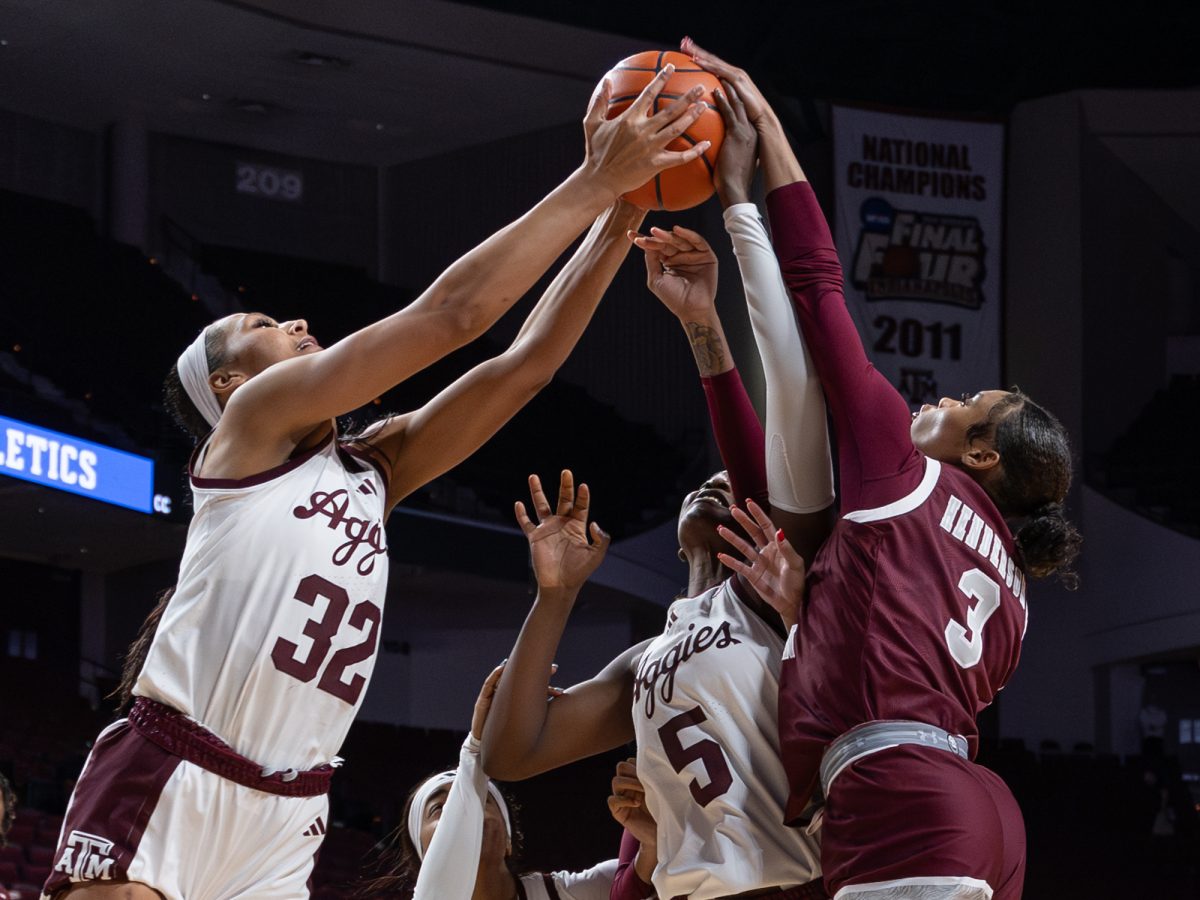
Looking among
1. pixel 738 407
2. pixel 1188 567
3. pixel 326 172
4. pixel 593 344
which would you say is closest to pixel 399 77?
pixel 326 172

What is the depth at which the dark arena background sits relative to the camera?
45.3ft

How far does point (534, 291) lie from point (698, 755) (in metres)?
15.0

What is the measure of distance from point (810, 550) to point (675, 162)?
0.76 meters

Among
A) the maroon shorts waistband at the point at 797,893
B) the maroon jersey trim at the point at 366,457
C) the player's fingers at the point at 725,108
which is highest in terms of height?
the player's fingers at the point at 725,108

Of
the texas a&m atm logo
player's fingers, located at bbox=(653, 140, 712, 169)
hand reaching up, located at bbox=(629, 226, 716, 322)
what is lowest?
the texas a&m atm logo

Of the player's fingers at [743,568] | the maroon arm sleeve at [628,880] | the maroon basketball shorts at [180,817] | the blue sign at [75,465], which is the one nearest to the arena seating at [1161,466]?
the blue sign at [75,465]

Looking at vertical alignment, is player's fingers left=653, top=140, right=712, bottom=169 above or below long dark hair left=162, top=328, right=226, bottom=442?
above

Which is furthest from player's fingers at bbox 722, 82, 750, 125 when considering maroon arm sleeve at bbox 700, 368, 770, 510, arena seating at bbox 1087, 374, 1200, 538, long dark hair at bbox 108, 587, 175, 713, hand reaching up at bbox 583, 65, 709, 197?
arena seating at bbox 1087, 374, 1200, 538

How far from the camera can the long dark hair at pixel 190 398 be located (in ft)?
9.51

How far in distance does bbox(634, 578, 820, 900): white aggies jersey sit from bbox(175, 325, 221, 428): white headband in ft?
3.37

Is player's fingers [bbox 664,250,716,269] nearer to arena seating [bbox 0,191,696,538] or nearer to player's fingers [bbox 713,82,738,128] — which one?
player's fingers [bbox 713,82,738,128]

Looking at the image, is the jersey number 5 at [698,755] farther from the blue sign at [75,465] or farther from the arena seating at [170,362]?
the blue sign at [75,465]

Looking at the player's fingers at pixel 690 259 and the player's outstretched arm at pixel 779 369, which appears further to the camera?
the player's fingers at pixel 690 259

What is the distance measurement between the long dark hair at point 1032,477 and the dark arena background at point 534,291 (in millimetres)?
9875
